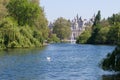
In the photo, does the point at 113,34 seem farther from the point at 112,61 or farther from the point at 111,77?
the point at 111,77

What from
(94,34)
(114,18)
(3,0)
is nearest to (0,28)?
(3,0)

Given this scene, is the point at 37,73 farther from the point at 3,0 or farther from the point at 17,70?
the point at 3,0

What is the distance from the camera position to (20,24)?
93438 mm

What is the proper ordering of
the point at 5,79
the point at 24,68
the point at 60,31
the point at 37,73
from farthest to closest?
the point at 60,31
the point at 24,68
the point at 37,73
the point at 5,79

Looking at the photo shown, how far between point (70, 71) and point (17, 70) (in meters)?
4.84

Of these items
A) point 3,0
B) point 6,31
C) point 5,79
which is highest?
point 3,0

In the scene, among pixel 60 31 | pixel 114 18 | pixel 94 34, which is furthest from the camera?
pixel 60 31

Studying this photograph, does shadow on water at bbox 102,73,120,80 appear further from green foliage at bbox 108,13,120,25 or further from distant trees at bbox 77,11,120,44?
green foliage at bbox 108,13,120,25

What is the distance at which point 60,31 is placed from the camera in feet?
648

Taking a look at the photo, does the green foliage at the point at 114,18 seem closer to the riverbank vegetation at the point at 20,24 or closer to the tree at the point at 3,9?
the riverbank vegetation at the point at 20,24

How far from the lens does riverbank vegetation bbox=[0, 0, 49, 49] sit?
78062 millimetres

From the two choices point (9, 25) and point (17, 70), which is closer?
point (17, 70)

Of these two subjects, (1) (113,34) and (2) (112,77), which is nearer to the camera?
(2) (112,77)

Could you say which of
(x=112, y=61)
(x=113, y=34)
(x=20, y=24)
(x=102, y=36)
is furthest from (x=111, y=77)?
(x=102, y=36)
